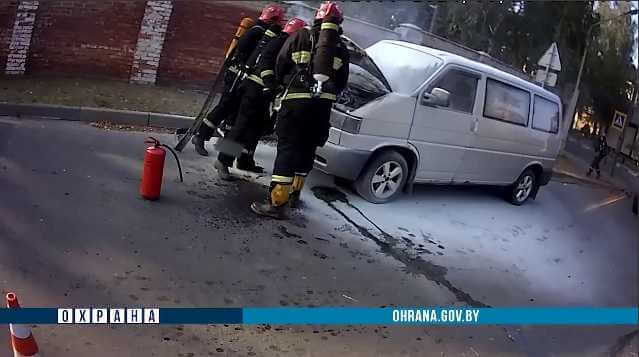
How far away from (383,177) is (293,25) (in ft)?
1.58

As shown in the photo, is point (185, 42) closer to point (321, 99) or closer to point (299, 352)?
point (321, 99)

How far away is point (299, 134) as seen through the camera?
5.11 feet

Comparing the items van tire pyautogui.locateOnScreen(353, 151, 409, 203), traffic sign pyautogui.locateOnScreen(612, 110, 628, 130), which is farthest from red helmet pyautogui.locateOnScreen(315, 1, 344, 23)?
traffic sign pyautogui.locateOnScreen(612, 110, 628, 130)

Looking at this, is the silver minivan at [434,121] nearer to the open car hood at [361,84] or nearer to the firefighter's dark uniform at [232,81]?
the open car hood at [361,84]

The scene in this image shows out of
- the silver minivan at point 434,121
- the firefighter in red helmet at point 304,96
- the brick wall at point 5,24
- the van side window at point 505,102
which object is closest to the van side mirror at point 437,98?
the silver minivan at point 434,121

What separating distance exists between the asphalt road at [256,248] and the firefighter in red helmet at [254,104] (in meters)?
0.08

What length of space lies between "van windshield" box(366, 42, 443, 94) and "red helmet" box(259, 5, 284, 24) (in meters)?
0.28

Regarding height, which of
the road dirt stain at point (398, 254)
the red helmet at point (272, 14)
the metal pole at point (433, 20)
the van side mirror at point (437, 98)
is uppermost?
the metal pole at point (433, 20)

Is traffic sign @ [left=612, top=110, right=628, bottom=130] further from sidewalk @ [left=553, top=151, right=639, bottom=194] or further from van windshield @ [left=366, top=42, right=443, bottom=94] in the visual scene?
van windshield @ [left=366, top=42, right=443, bottom=94]

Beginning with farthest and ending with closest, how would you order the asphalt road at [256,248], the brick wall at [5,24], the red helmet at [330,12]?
1. the asphalt road at [256,248]
2. the red helmet at [330,12]
3. the brick wall at [5,24]

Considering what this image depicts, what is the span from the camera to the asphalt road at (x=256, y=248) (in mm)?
1601

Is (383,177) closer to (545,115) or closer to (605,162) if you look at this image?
(545,115)

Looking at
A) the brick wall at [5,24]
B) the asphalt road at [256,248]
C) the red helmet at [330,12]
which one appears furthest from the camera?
the asphalt road at [256,248]

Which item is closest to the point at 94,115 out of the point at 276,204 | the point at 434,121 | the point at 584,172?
the point at 276,204
